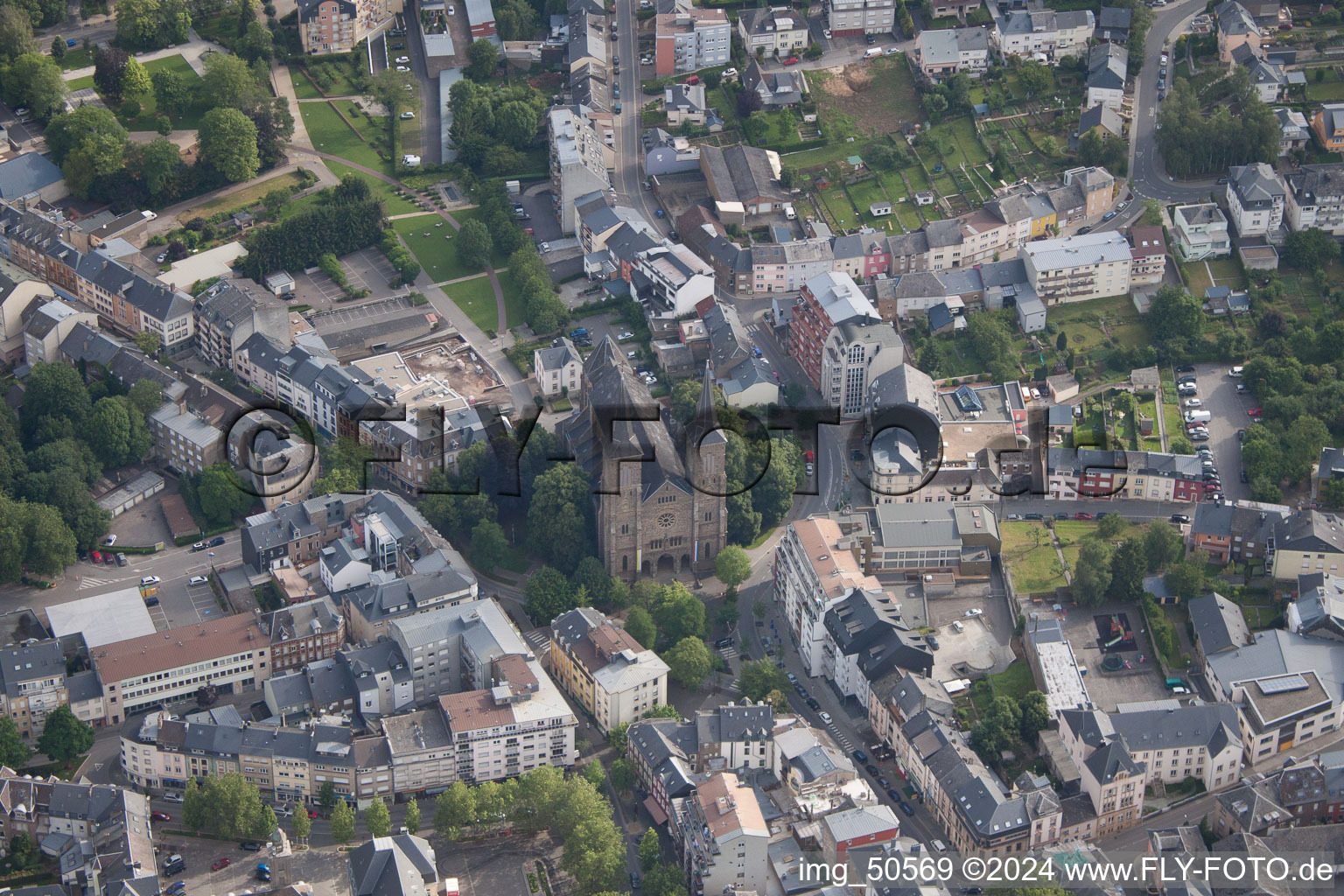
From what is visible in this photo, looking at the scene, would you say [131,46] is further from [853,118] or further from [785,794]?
[785,794]

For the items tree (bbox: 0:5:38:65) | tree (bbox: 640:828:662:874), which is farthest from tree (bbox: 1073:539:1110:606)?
tree (bbox: 0:5:38:65)

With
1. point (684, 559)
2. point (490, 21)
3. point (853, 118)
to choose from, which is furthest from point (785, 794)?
point (490, 21)

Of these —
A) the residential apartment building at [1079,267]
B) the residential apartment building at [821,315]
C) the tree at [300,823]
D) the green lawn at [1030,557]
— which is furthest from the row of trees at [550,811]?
the residential apartment building at [1079,267]

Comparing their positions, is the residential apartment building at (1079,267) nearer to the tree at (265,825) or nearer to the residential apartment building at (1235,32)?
the residential apartment building at (1235,32)

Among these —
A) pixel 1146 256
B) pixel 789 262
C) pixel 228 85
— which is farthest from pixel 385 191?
pixel 1146 256

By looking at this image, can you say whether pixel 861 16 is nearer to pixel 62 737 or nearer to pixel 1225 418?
pixel 1225 418

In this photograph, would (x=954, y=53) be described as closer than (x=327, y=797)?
No

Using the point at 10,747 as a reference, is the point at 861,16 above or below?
above
